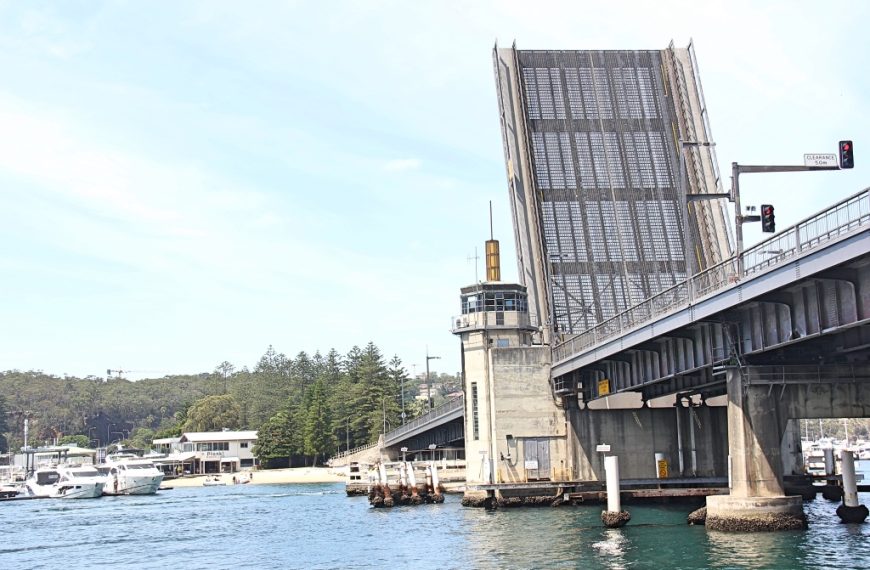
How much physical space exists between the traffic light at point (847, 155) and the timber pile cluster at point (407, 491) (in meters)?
34.4

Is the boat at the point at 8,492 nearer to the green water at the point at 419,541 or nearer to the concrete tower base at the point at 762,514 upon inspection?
the green water at the point at 419,541

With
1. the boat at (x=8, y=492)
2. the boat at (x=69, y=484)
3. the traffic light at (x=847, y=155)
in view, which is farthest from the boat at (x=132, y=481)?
the traffic light at (x=847, y=155)

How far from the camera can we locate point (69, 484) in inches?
3265

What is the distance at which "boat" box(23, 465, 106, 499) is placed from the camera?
81.8 metres

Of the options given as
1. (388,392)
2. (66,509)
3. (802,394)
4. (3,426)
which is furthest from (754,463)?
(3,426)

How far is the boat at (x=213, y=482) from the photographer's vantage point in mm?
102512

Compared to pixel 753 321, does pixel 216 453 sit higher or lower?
lower

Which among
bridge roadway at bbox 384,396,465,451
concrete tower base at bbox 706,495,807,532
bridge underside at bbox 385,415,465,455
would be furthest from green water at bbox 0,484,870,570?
bridge underside at bbox 385,415,465,455

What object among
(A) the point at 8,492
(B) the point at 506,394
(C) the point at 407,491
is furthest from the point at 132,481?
(B) the point at 506,394

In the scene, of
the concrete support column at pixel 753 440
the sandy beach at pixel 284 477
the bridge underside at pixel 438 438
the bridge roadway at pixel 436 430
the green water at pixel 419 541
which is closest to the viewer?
the green water at pixel 419 541

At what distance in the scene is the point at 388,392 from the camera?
116875 millimetres

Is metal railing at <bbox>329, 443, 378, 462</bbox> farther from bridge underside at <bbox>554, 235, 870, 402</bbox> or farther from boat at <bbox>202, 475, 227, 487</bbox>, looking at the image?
bridge underside at <bbox>554, 235, 870, 402</bbox>

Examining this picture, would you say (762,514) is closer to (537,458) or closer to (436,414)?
(537,458)

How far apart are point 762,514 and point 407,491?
88.4 ft
